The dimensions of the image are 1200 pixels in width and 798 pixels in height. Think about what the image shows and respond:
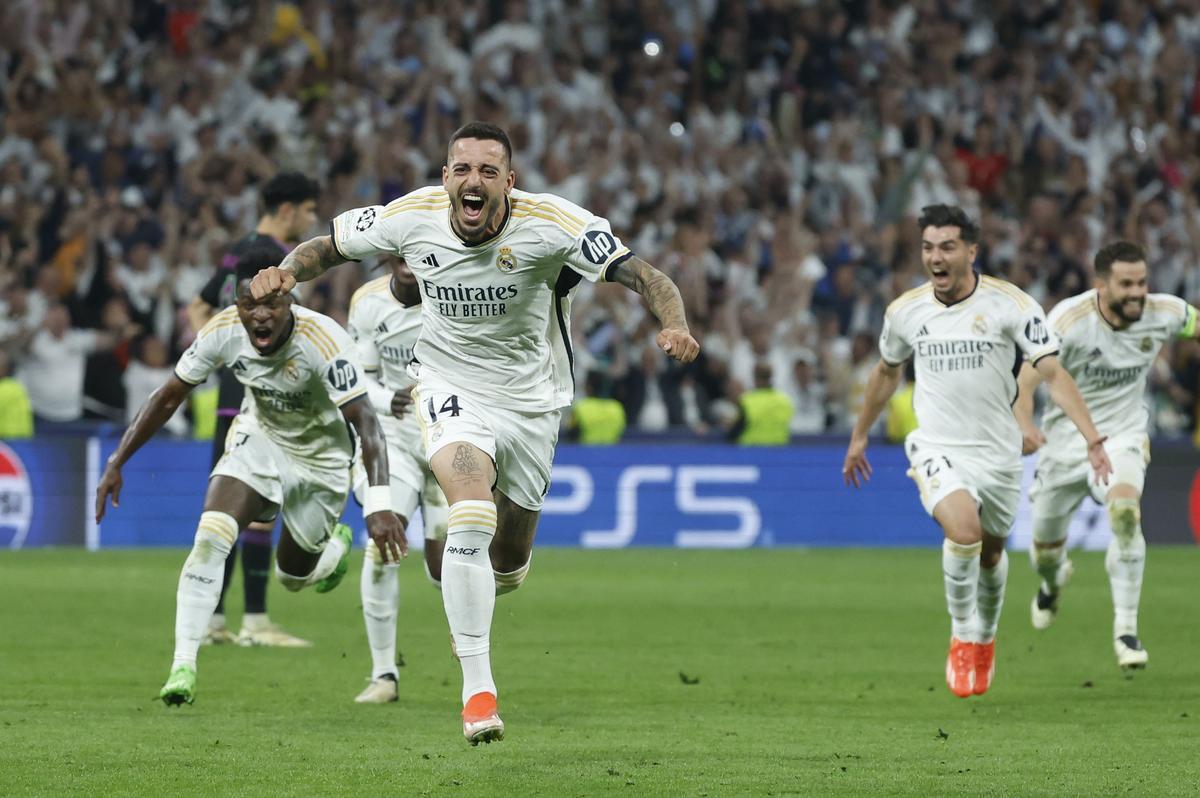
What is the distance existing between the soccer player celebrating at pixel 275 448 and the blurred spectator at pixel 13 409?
9750 mm

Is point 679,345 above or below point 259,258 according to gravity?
below

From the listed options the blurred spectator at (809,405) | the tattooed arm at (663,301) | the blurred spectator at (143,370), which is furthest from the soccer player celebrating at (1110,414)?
the blurred spectator at (143,370)

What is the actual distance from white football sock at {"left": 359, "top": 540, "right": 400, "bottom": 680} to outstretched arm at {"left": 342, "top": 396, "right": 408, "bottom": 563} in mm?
870

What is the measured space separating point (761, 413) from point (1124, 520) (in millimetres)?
9189

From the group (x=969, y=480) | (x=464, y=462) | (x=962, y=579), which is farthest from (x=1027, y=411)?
(x=464, y=462)

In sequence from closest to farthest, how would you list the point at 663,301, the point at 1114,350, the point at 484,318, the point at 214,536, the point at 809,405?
the point at 663,301, the point at 484,318, the point at 214,536, the point at 1114,350, the point at 809,405

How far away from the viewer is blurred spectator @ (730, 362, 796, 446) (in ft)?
68.3

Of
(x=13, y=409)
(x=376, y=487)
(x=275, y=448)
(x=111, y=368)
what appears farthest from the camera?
(x=111, y=368)

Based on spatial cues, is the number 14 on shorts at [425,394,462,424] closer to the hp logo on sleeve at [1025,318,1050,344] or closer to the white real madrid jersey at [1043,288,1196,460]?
the hp logo on sleeve at [1025,318,1050,344]

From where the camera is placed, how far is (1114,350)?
12.2 meters

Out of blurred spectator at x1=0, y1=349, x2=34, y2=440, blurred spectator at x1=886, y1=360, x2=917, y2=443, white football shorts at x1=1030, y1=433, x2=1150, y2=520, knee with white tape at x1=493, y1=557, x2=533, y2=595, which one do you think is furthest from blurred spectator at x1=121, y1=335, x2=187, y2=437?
knee with white tape at x1=493, y1=557, x2=533, y2=595

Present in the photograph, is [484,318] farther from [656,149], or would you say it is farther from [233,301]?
[656,149]

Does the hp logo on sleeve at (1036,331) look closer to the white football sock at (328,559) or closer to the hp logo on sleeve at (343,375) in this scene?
the hp logo on sleeve at (343,375)

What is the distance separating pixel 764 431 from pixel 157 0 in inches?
372
